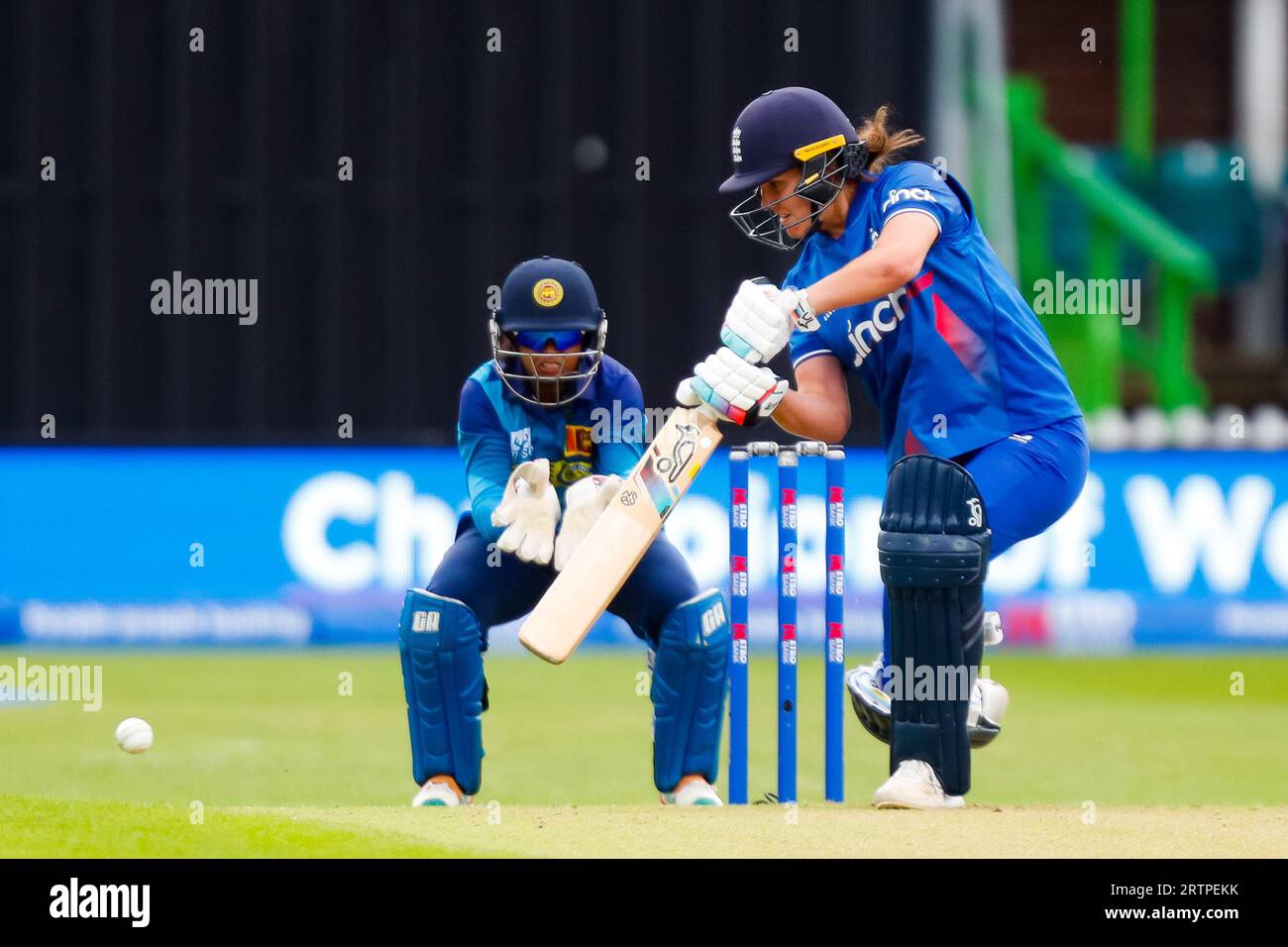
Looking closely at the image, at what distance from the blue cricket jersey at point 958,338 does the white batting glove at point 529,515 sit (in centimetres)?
83

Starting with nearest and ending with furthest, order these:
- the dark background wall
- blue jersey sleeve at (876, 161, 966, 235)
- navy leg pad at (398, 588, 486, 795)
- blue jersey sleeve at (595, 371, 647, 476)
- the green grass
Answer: the green grass → blue jersey sleeve at (876, 161, 966, 235) → navy leg pad at (398, 588, 486, 795) → blue jersey sleeve at (595, 371, 647, 476) → the dark background wall

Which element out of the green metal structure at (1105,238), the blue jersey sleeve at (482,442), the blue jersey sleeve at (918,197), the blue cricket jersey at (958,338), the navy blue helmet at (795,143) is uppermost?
the green metal structure at (1105,238)

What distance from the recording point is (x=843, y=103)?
32.4 feet

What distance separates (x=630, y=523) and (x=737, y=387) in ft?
1.31

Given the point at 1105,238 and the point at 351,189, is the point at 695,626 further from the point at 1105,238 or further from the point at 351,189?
the point at 1105,238

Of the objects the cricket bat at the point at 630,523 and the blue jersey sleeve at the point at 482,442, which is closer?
the cricket bat at the point at 630,523

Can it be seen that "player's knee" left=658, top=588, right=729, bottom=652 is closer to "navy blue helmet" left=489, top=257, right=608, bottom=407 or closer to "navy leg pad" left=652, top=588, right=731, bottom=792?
"navy leg pad" left=652, top=588, right=731, bottom=792

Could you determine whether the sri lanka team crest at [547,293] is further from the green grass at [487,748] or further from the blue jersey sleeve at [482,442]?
the green grass at [487,748]

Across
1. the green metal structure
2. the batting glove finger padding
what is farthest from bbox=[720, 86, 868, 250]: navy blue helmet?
the green metal structure

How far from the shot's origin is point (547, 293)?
4.55 meters

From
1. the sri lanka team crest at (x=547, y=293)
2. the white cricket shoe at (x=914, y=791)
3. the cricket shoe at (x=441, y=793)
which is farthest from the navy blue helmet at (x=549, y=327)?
the white cricket shoe at (x=914, y=791)

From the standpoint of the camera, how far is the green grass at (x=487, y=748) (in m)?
3.86

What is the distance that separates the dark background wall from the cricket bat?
5555mm

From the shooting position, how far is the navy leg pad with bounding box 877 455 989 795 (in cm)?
394
